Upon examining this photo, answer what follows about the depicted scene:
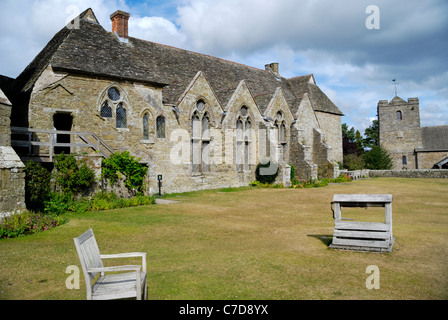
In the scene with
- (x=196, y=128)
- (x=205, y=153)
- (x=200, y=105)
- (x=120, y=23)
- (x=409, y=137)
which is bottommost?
(x=205, y=153)

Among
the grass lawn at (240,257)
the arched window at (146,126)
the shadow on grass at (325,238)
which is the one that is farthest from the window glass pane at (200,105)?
the shadow on grass at (325,238)

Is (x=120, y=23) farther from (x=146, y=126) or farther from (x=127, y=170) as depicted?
(x=127, y=170)

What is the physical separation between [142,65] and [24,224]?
1320 centimetres

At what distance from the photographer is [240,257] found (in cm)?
736

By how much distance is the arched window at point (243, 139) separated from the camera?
25344mm

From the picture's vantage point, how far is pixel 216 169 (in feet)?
77.3

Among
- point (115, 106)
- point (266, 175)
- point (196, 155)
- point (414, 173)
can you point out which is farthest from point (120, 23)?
point (414, 173)

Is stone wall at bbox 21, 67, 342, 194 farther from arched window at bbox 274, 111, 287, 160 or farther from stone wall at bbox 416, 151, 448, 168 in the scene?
stone wall at bbox 416, 151, 448, 168

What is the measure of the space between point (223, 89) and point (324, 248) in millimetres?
20306

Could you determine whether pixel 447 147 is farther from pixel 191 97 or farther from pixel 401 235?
pixel 401 235

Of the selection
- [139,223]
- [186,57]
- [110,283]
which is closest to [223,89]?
[186,57]

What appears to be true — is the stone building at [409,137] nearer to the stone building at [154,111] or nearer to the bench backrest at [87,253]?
the stone building at [154,111]

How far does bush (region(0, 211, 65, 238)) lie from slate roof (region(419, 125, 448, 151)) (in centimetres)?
5898

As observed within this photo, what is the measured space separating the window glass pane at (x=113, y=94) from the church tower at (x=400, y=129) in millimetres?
53902
